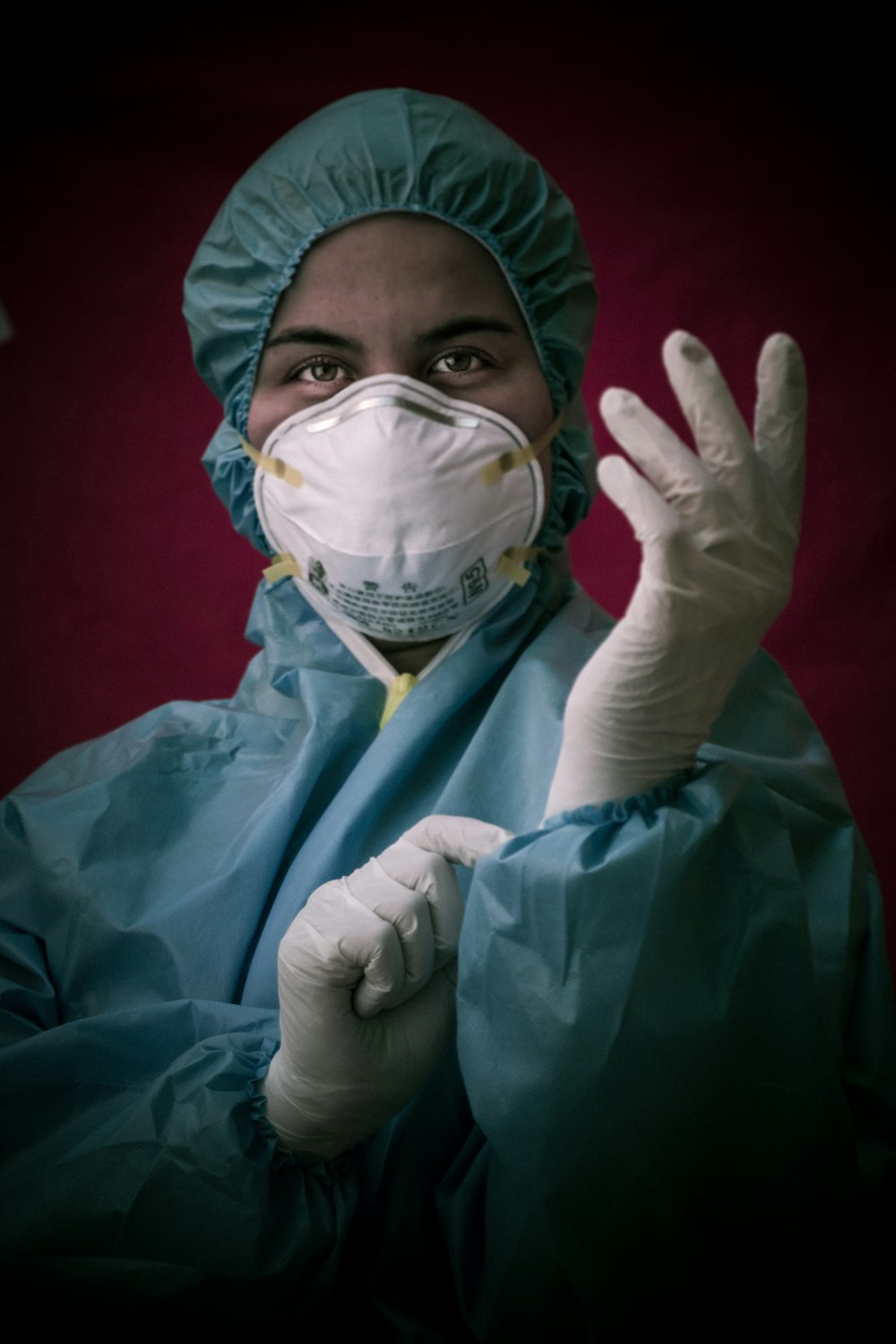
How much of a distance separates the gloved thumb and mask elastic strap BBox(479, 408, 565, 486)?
396mm

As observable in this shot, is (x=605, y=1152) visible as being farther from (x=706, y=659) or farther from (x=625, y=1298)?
(x=706, y=659)

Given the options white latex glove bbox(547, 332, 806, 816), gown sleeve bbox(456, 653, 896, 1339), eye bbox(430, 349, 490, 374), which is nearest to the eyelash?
eye bbox(430, 349, 490, 374)

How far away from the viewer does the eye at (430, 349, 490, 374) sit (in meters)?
1.30

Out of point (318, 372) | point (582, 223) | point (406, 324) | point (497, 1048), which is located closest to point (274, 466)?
point (318, 372)

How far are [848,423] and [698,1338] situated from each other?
140 centimetres

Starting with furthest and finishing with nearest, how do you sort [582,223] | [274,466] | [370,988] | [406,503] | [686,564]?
1. [582,223]
2. [274,466]
3. [406,503]
4. [370,988]
5. [686,564]

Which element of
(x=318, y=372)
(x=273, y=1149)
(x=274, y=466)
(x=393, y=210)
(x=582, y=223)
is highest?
(x=582, y=223)

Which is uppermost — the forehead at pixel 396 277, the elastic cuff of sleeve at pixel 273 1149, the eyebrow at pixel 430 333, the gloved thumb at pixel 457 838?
the forehead at pixel 396 277

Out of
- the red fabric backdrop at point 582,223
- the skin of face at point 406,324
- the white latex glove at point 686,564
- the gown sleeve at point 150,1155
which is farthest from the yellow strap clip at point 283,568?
the red fabric backdrop at point 582,223

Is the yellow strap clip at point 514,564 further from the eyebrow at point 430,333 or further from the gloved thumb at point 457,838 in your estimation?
the gloved thumb at point 457,838

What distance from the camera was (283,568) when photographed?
1.39 meters

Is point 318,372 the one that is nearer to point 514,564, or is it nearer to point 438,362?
point 438,362

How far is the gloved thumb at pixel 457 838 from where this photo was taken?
39.6 inches

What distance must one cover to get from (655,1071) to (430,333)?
0.76 m
